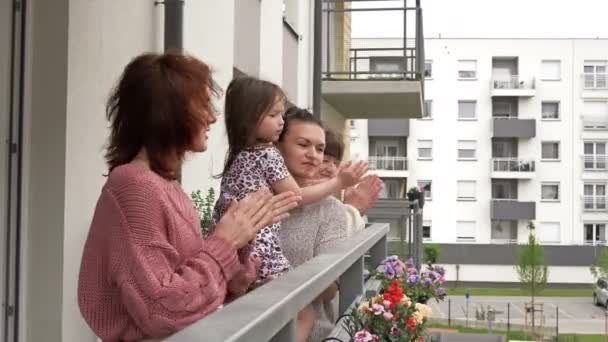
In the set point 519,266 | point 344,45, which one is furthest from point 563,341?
point 344,45

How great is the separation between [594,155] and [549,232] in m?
5.13

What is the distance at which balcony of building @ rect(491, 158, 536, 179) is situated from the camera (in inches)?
2076

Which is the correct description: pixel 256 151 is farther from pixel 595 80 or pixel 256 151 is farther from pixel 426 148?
pixel 595 80

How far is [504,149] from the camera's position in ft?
176

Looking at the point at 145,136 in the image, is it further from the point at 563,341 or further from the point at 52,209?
the point at 563,341

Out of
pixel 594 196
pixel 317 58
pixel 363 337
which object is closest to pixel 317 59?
pixel 317 58

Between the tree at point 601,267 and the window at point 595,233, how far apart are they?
5.65ft

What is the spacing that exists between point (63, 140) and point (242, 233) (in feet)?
8.77

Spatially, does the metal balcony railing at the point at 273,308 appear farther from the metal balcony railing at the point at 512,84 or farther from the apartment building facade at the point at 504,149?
the metal balcony railing at the point at 512,84

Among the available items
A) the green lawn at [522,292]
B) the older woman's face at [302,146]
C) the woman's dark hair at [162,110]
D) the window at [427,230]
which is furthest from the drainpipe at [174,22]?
the green lawn at [522,292]

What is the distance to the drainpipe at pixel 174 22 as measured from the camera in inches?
246

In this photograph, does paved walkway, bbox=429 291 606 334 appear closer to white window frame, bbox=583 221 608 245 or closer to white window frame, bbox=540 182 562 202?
white window frame, bbox=583 221 608 245

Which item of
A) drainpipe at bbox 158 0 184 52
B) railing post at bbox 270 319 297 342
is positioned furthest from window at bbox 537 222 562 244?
railing post at bbox 270 319 297 342

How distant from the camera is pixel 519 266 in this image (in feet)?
170
